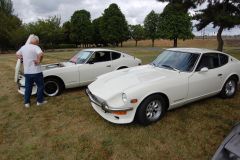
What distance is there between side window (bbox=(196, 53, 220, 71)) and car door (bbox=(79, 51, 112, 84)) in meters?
3.21

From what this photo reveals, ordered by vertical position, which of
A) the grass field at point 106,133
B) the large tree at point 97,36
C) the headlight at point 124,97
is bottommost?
the grass field at point 106,133

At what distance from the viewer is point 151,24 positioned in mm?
57469

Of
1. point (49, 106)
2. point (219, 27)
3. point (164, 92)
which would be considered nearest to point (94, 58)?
point (49, 106)

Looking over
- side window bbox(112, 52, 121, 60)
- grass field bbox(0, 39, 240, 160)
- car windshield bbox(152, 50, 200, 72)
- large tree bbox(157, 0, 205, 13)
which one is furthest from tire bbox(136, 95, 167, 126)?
large tree bbox(157, 0, 205, 13)

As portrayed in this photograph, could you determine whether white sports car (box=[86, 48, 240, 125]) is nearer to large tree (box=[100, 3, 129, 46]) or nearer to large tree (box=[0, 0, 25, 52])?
large tree (box=[0, 0, 25, 52])

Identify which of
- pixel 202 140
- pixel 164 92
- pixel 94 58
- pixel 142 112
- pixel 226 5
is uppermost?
pixel 226 5

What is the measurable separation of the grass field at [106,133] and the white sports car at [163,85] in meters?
0.30

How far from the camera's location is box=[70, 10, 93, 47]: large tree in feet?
163

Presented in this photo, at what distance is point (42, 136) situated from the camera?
407 cm

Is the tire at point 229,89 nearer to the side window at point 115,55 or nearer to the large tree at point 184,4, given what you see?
the side window at point 115,55

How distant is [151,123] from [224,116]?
67.5 inches

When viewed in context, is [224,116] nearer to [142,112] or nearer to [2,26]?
[142,112]

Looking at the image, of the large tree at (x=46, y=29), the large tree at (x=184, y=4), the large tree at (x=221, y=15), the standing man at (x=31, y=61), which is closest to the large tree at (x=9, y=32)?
the large tree at (x=46, y=29)

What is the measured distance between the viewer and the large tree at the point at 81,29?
49.7m
